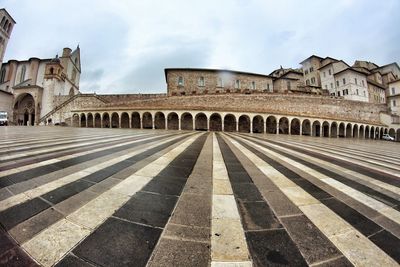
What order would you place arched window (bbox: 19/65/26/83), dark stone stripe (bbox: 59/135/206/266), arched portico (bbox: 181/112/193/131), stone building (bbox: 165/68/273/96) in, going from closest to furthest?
dark stone stripe (bbox: 59/135/206/266)
arched portico (bbox: 181/112/193/131)
stone building (bbox: 165/68/273/96)
arched window (bbox: 19/65/26/83)

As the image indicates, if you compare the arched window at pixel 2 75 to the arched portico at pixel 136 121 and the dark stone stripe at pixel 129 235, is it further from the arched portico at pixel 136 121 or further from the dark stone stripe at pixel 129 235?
the dark stone stripe at pixel 129 235

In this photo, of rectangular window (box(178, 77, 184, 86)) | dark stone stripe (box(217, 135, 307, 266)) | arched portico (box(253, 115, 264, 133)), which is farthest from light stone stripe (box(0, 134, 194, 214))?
rectangular window (box(178, 77, 184, 86))

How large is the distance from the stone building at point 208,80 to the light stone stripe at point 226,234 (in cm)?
3745

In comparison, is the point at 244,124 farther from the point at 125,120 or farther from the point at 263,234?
the point at 263,234

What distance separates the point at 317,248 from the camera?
56.6 inches

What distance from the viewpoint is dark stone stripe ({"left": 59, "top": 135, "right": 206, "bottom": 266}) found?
126 cm

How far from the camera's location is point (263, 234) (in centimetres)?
159

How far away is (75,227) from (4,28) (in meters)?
62.9

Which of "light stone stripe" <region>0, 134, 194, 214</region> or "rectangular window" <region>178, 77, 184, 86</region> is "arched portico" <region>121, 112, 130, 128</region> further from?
"light stone stripe" <region>0, 134, 194, 214</region>

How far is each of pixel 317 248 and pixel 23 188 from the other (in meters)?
3.24

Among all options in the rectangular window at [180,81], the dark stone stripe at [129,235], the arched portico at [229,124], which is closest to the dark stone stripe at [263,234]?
the dark stone stripe at [129,235]

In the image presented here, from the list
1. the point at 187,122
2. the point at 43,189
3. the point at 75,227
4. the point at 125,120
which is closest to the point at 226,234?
the point at 75,227

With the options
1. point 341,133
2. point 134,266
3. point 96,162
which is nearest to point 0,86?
point 96,162

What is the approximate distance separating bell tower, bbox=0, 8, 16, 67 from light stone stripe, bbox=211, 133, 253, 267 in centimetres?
6159
